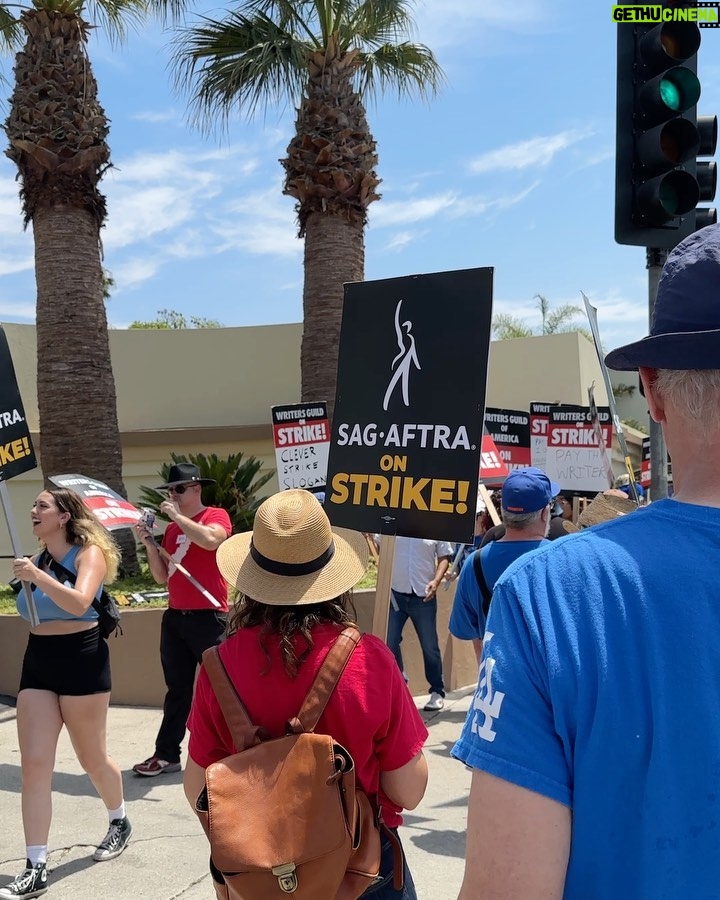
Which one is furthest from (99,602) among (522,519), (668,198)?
(668,198)

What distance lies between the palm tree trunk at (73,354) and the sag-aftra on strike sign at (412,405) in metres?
7.13

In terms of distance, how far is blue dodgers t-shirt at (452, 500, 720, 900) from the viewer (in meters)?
1.10

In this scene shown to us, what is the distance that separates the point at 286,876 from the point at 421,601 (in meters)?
5.29

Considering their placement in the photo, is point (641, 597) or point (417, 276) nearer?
point (641, 597)

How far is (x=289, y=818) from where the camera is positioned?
7.23 ft

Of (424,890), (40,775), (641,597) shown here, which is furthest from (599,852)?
(40,775)

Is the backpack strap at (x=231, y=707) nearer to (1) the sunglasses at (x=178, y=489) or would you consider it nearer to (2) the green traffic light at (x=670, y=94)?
(2) the green traffic light at (x=670, y=94)

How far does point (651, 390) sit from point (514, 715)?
0.53m

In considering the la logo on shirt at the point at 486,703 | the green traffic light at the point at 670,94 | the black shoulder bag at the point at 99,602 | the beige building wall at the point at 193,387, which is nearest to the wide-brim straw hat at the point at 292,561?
the la logo on shirt at the point at 486,703

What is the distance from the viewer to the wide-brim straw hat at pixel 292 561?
2.57 m

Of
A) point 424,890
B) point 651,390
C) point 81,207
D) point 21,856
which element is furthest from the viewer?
point 81,207

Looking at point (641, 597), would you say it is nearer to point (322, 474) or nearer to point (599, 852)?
point (599, 852)

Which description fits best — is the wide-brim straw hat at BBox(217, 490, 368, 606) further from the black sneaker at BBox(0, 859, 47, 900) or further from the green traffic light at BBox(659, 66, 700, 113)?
the green traffic light at BBox(659, 66, 700, 113)

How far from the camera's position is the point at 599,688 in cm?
113
